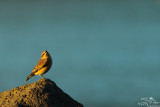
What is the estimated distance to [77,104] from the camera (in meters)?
11.0

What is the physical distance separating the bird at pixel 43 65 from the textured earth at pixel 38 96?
1.24 metres

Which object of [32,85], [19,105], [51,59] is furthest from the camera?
[51,59]

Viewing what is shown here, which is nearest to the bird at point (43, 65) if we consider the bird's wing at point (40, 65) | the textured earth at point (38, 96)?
the bird's wing at point (40, 65)

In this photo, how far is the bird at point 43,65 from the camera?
40.9ft

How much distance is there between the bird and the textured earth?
124 cm

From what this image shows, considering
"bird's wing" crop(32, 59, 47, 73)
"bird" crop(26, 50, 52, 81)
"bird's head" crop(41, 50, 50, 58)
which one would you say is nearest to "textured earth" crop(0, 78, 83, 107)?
"bird" crop(26, 50, 52, 81)

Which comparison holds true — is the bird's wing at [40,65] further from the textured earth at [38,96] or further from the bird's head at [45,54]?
the textured earth at [38,96]

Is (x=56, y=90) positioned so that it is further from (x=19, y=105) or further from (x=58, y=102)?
(x=19, y=105)

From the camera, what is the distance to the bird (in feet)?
40.9

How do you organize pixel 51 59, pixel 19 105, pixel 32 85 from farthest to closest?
pixel 51 59, pixel 32 85, pixel 19 105

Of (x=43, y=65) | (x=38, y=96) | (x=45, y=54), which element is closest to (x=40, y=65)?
(x=43, y=65)

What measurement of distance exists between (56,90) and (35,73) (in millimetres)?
→ 2416

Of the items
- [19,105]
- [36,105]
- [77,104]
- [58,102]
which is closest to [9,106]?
[19,105]

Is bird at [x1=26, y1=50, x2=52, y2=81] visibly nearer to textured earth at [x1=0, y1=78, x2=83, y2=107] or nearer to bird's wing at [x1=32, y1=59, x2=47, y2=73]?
bird's wing at [x1=32, y1=59, x2=47, y2=73]
